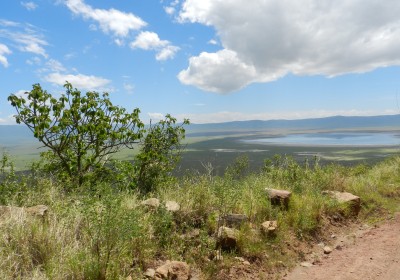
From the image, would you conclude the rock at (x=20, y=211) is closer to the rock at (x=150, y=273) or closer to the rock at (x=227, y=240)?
the rock at (x=150, y=273)

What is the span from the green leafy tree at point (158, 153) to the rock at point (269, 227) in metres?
5.59

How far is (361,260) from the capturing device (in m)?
6.35

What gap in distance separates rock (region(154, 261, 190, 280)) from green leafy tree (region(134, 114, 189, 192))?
6.33 m

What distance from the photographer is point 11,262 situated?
464 cm

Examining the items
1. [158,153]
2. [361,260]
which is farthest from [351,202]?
[158,153]

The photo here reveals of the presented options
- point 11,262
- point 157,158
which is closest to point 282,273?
point 11,262

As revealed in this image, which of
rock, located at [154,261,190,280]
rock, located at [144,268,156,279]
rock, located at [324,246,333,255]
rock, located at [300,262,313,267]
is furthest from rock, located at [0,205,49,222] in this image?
rock, located at [324,246,333,255]

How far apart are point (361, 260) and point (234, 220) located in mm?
2578

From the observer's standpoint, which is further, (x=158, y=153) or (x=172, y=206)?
(x=158, y=153)

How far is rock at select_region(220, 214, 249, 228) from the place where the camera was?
23.4 ft

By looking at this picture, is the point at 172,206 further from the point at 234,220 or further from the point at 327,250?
the point at 327,250

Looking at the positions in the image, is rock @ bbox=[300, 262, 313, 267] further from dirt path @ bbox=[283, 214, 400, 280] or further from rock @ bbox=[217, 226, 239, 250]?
rock @ bbox=[217, 226, 239, 250]

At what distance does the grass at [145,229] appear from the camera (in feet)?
16.0

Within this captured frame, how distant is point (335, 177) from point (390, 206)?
1967 mm
